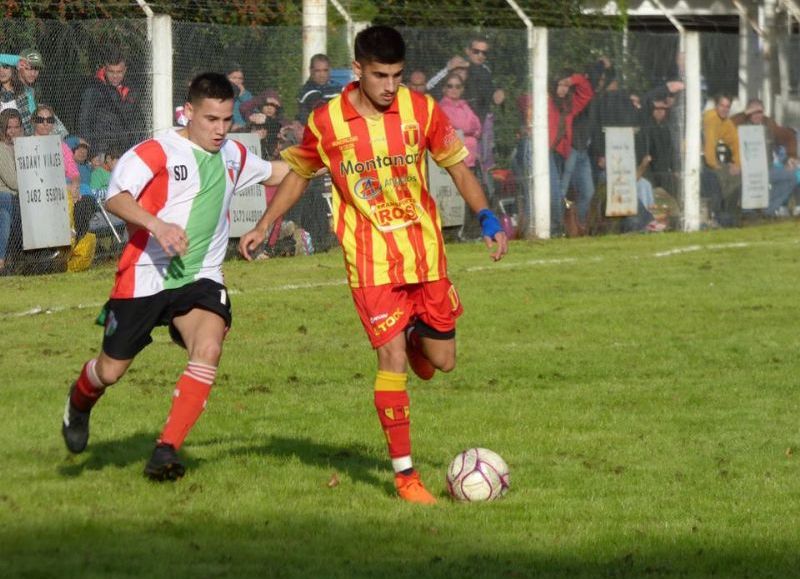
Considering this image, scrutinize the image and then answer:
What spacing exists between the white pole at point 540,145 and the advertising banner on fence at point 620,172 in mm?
1188

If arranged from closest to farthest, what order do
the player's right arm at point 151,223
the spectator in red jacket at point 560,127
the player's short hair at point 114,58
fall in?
the player's right arm at point 151,223 < the player's short hair at point 114,58 < the spectator in red jacket at point 560,127

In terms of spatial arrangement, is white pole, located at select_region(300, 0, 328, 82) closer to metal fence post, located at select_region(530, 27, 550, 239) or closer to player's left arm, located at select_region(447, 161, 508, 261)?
metal fence post, located at select_region(530, 27, 550, 239)

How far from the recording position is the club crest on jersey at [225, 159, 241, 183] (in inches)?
309

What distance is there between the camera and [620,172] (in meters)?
22.3

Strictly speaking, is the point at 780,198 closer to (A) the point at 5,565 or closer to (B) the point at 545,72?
(B) the point at 545,72


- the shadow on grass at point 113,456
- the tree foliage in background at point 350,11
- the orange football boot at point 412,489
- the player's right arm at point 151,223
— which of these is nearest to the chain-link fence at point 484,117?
the tree foliage in background at point 350,11

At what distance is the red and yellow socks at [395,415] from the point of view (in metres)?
7.28

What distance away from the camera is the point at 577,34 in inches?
870

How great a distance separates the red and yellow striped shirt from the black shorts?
0.66 m

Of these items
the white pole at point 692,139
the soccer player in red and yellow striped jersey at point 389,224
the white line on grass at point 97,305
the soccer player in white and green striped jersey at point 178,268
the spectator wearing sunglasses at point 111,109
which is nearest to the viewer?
the soccer player in red and yellow striped jersey at point 389,224

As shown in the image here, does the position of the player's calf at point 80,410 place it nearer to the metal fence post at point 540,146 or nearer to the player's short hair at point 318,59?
the player's short hair at point 318,59

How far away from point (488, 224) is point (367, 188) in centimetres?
59

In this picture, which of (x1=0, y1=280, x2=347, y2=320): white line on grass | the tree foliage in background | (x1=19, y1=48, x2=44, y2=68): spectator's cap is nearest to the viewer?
(x1=0, y1=280, x2=347, y2=320): white line on grass

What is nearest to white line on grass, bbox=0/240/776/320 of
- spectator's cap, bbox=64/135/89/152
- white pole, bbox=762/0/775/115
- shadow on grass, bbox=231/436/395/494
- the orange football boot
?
spectator's cap, bbox=64/135/89/152
